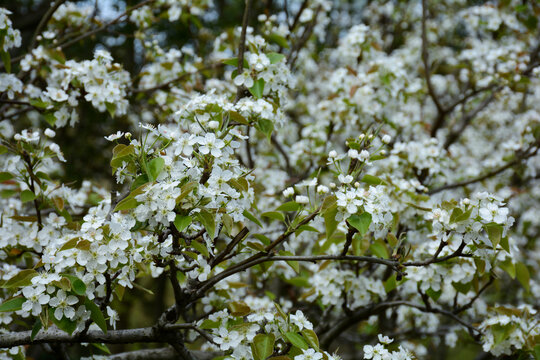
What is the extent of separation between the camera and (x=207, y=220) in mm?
1735

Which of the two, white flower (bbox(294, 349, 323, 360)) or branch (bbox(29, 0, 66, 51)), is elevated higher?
branch (bbox(29, 0, 66, 51))

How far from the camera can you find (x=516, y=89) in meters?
4.12

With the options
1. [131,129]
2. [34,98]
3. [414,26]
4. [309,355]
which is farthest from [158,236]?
[414,26]

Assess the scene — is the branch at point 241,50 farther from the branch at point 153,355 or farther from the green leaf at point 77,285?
the branch at point 153,355

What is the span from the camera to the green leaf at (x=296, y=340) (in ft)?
6.06

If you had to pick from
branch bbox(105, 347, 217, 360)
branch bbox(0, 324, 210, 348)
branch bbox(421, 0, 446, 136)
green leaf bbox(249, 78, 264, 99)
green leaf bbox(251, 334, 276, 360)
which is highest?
branch bbox(421, 0, 446, 136)

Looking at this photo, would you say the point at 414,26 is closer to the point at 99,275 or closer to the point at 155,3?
the point at 155,3

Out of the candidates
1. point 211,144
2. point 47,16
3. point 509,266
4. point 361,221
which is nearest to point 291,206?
point 361,221

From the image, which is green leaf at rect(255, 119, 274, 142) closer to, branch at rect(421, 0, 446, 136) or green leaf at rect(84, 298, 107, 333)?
green leaf at rect(84, 298, 107, 333)

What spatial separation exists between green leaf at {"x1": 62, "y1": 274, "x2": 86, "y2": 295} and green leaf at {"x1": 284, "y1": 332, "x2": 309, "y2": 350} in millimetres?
777

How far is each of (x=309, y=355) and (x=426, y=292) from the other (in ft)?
3.43

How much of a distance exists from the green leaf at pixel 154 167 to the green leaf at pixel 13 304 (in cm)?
67

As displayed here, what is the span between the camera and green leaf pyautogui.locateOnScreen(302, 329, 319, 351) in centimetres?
190

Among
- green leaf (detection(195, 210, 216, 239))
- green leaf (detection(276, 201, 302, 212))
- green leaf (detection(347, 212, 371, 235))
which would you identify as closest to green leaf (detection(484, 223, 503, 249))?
green leaf (detection(347, 212, 371, 235))
